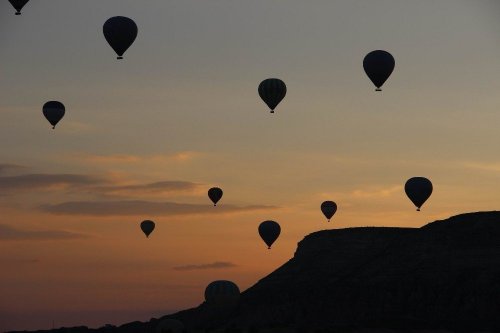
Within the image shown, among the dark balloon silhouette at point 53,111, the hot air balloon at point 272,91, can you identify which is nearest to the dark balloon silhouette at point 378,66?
the hot air balloon at point 272,91

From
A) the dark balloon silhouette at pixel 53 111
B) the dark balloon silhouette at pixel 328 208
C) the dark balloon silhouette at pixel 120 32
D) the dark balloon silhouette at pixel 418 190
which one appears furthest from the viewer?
the dark balloon silhouette at pixel 328 208

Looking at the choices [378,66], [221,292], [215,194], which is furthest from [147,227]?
[378,66]

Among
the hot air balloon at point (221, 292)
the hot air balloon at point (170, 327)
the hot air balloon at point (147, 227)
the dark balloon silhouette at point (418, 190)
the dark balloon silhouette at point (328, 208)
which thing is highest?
the dark balloon silhouette at point (328, 208)

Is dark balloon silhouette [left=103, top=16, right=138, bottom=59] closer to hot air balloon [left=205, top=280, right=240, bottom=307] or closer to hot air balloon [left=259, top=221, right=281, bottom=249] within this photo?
hot air balloon [left=205, top=280, right=240, bottom=307]

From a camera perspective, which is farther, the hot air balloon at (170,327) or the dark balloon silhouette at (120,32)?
the hot air balloon at (170,327)

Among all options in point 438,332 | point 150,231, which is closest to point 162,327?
point 150,231

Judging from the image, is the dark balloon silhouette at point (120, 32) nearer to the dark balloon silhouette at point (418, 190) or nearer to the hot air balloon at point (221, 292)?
the hot air balloon at point (221, 292)

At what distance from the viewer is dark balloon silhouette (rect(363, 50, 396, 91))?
116062 mm

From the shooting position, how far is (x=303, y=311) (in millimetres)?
196500

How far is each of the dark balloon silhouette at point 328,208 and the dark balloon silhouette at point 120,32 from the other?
210ft

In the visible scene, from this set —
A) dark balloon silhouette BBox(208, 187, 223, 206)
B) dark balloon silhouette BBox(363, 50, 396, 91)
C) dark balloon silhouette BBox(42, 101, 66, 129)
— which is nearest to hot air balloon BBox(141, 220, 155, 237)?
dark balloon silhouette BBox(208, 187, 223, 206)

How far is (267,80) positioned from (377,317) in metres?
66.3

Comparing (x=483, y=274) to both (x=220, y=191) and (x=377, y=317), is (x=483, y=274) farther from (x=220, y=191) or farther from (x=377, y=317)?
(x=220, y=191)

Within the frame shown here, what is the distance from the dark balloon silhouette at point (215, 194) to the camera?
483 ft
